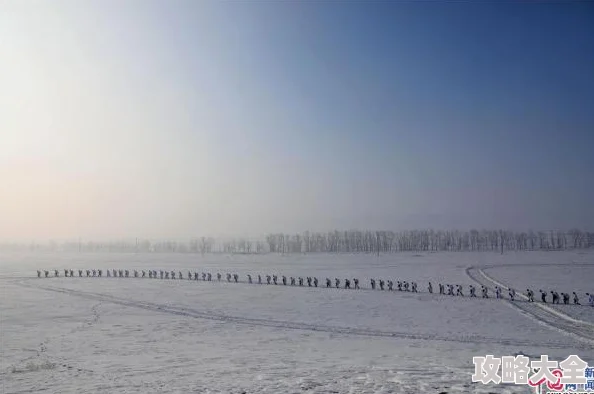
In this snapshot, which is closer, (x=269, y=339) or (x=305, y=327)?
(x=269, y=339)

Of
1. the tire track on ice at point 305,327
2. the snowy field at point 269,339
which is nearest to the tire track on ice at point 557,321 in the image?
the snowy field at point 269,339

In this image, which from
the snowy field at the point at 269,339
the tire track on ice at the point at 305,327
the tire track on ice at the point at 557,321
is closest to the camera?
the snowy field at the point at 269,339

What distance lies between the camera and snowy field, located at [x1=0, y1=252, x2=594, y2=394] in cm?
1231

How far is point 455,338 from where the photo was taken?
69.5ft

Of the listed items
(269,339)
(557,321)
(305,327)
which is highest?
(269,339)

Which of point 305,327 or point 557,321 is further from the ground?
point 305,327

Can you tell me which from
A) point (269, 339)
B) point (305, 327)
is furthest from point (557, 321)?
point (269, 339)

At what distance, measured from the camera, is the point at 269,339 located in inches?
816

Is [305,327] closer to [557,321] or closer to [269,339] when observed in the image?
[269,339]

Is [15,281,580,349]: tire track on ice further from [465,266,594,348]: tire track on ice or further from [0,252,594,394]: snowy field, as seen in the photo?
[465,266,594,348]: tire track on ice

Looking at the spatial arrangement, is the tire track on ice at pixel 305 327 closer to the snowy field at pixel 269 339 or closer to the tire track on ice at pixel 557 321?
the snowy field at pixel 269 339

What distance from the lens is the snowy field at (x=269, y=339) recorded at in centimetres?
1231

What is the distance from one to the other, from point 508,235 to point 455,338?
190 metres

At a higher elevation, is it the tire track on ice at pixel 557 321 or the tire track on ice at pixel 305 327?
the tire track on ice at pixel 305 327
